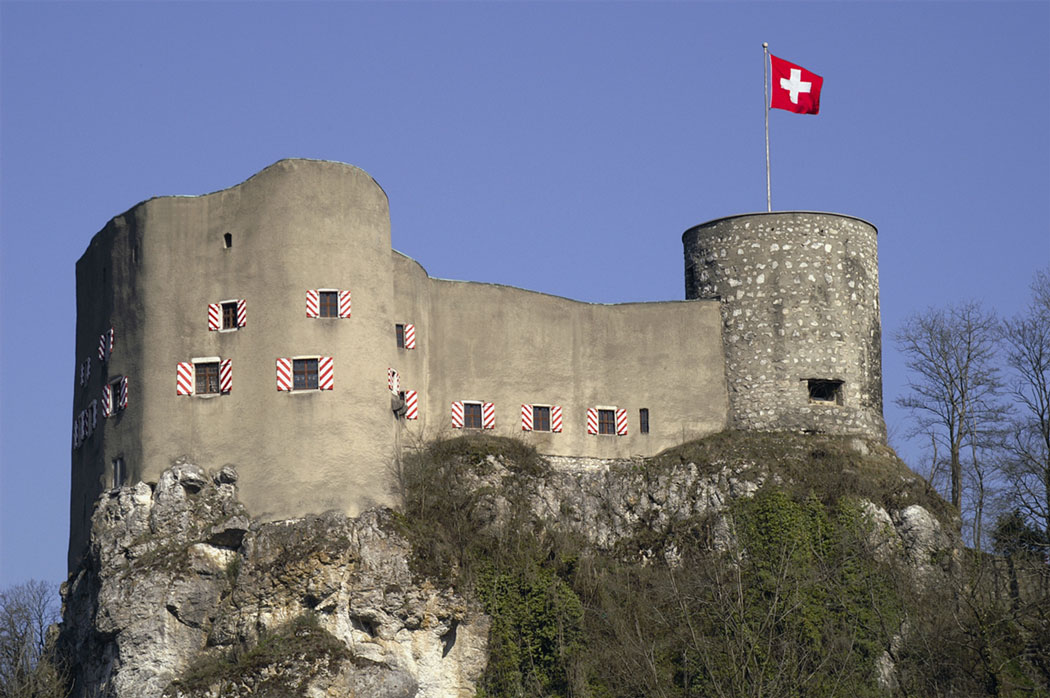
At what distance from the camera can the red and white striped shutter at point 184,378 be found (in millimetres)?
50062

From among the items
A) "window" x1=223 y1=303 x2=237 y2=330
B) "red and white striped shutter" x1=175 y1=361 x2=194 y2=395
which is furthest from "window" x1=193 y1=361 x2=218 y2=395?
"window" x1=223 y1=303 x2=237 y2=330

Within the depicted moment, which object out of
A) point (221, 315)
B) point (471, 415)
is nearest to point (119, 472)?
point (221, 315)

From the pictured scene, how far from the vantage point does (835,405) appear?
5625cm

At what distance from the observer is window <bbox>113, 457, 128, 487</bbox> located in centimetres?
5069

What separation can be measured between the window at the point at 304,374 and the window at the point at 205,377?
2.17 meters

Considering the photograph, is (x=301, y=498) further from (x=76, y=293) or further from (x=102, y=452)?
(x=76, y=293)

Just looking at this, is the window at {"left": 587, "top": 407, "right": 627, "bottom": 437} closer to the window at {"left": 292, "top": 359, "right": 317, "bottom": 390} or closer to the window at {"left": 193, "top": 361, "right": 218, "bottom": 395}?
the window at {"left": 292, "top": 359, "right": 317, "bottom": 390}

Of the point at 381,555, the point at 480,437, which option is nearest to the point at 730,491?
the point at 480,437

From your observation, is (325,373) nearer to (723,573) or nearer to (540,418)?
(540,418)

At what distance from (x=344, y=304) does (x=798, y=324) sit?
14.1 m

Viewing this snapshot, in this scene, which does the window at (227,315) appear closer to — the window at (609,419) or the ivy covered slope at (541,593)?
the ivy covered slope at (541,593)

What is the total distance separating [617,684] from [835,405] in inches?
487

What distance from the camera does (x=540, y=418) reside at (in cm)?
5512

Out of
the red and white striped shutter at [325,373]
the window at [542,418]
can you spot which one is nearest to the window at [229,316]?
the red and white striped shutter at [325,373]
